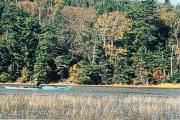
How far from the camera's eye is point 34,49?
105m

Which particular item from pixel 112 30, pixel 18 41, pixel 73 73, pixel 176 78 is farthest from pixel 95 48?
pixel 176 78

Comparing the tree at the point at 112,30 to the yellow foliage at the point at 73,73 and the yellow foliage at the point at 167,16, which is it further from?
the yellow foliage at the point at 167,16

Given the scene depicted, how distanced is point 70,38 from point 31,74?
16144mm

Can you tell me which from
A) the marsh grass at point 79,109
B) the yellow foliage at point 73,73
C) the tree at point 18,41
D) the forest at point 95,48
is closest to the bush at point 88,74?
the forest at point 95,48

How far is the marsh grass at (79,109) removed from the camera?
106 feet

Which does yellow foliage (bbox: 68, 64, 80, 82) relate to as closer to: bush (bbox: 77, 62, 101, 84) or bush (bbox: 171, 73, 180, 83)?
bush (bbox: 77, 62, 101, 84)

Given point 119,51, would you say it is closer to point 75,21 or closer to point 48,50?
point 48,50

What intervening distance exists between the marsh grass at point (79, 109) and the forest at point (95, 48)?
56394 mm

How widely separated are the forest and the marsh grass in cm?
5639

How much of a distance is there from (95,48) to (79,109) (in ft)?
229

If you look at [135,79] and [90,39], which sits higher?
[90,39]

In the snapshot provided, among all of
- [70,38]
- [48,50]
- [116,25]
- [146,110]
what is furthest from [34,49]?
[146,110]

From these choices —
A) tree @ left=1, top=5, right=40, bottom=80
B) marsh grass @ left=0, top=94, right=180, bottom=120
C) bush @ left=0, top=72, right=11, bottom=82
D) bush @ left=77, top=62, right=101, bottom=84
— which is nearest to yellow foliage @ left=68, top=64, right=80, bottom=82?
bush @ left=77, top=62, right=101, bottom=84

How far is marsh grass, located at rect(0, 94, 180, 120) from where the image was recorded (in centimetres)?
3245
